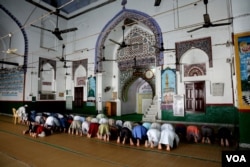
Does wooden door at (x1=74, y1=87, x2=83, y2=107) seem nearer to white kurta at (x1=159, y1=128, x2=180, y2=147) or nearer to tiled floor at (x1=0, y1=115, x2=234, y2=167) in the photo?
tiled floor at (x1=0, y1=115, x2=234, y2=167)

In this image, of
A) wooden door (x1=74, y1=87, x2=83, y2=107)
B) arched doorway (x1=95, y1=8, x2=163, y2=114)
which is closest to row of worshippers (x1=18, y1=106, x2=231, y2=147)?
arched doorway (x1=95, y1=8, x2=163, y2=114)

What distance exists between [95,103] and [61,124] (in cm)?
378

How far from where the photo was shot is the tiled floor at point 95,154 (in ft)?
7.98

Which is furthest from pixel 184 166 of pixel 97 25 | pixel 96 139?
pixel 97 25

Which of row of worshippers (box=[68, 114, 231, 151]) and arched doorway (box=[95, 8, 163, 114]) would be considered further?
arched doorway (box=[95, 8, 163, 114])

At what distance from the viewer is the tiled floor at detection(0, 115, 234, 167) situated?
2.43 m

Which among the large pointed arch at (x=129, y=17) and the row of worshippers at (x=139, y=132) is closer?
the row of worshippers at (x=139, y=132)

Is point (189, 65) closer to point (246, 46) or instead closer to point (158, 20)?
point (158, 20)

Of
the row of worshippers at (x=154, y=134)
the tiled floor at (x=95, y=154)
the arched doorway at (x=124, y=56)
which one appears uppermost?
the arched doorway at (x=124, y=56)

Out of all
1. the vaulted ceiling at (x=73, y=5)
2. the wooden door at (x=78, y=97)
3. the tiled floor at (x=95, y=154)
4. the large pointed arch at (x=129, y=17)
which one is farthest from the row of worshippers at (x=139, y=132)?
the vaulted ceiling at (x=73, y=5)

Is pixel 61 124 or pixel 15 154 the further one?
pixel 61 124

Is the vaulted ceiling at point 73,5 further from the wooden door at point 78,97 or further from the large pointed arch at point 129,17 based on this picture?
the wooden door at point 78,97

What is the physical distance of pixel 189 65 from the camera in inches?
232

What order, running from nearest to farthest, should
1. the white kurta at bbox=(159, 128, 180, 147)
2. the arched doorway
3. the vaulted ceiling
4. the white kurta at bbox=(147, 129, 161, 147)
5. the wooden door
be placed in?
the white kurta at bbox=(159, 128, 180, 147)
the white kurta at bbox=(147, 129, 161, 147)
the arched doorway
the vaulted ceiling
the wooden door
